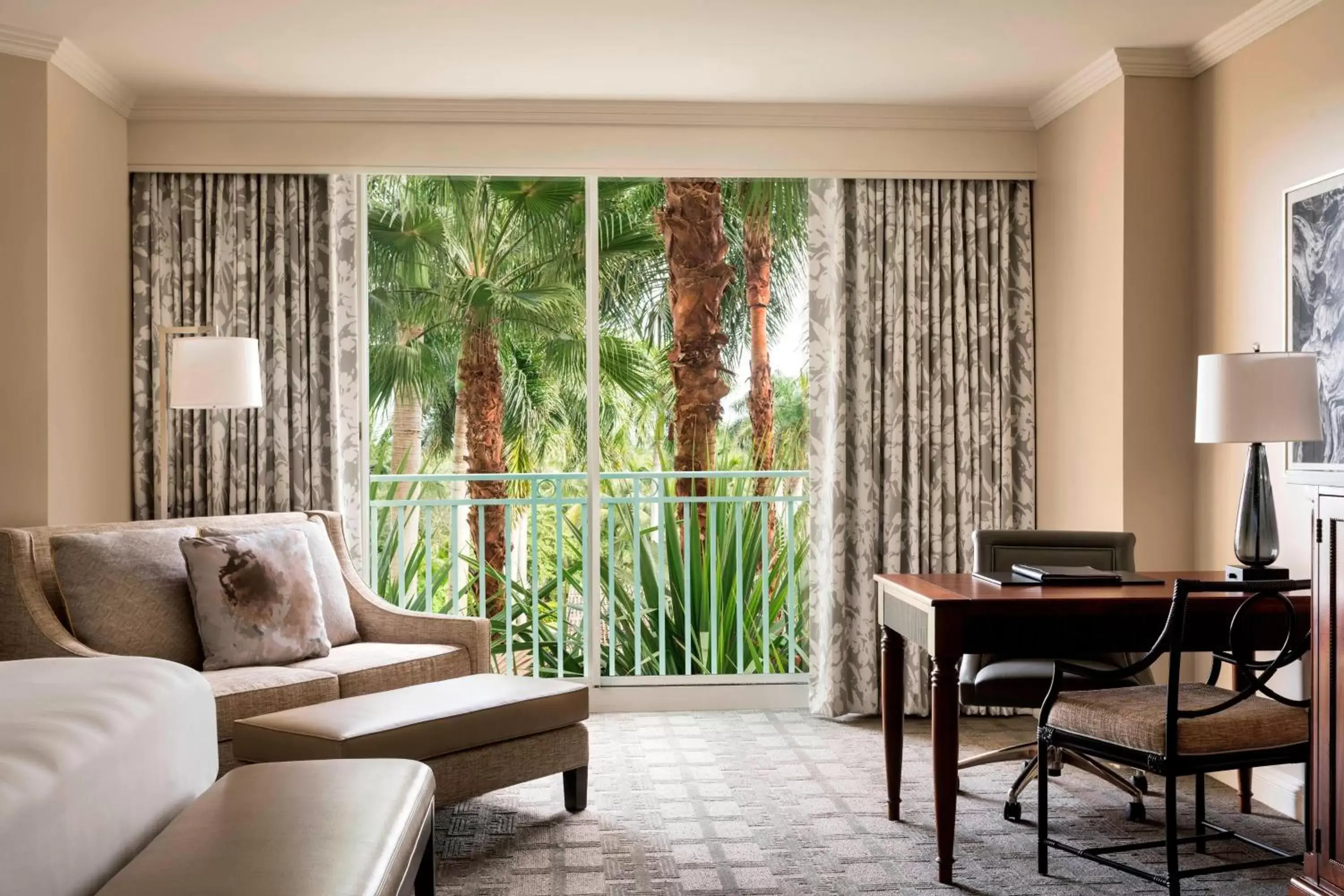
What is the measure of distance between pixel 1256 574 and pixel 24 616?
12.2 ft

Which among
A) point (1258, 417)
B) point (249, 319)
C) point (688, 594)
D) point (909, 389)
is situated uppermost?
point (249, 319)

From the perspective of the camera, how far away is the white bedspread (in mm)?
1509

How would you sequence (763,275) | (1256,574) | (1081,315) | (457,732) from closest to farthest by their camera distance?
(457,732)
(1256,574)
(1081,315)
(763,275)

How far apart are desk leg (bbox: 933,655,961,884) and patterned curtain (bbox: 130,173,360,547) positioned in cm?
280

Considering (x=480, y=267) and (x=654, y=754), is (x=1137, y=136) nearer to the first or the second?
(x=654, y=754)

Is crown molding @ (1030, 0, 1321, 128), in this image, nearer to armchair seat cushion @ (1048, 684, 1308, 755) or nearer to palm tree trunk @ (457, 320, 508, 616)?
armchair seat cushion @ (1048, 684, 1308, 755)

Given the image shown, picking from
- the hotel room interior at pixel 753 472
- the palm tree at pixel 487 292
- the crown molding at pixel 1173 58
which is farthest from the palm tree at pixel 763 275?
the crown molding at pixel 1173 58

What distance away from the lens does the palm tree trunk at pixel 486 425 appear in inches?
284

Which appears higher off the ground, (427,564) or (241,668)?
(427,564)

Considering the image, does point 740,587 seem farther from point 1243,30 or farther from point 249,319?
point 1243,30

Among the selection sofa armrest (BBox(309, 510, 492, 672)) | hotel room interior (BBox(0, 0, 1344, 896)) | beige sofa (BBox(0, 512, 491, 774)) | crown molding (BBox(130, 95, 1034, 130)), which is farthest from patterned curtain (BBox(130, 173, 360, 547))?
beige sofa (BBox(0, 512, 491, 774))

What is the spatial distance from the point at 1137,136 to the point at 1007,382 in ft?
3.99

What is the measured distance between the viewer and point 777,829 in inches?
140

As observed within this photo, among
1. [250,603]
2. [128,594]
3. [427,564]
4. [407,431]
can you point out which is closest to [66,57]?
[128,594]
